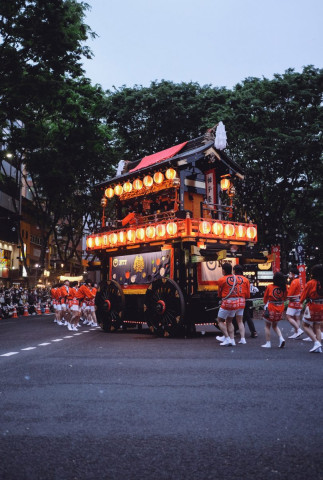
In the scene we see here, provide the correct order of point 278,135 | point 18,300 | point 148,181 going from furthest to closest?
point 18,300 → point 278,135 → point 148,181

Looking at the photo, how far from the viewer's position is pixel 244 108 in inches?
1024

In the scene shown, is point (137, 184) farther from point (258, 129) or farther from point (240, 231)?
point (258, 129)

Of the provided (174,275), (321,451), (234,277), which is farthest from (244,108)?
(321,451)

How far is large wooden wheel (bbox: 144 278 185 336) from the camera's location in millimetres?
14289

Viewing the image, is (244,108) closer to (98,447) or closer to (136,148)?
(136,148)

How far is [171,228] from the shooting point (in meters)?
15.0

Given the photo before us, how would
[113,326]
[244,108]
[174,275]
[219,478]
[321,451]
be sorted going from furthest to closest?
[244,108], [113,326], [174,275], [321,451], [219,478]

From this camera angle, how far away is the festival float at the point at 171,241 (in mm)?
14727

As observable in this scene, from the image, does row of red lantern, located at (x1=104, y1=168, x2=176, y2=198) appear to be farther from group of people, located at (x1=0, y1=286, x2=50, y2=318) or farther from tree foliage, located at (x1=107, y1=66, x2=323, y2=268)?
group of people, located at (x1=0, y1=286, x2=50, y2=318)

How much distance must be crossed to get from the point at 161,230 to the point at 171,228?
47cm

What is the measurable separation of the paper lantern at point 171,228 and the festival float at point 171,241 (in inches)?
0.9

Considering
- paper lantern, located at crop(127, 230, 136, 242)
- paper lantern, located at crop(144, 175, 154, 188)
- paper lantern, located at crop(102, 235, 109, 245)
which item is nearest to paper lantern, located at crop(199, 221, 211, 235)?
paper lantern, located at crop(127, 230, 136, 242)

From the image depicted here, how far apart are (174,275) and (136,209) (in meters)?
4.71

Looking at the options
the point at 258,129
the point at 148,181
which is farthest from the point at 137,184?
the point at 258,129
